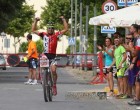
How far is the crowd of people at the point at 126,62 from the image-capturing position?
1541 cm

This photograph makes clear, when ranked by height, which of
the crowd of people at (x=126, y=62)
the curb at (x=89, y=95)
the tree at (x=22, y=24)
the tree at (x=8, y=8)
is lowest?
the curb at (x=89, y=95)

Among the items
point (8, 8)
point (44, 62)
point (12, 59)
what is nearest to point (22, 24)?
point (8, 8)

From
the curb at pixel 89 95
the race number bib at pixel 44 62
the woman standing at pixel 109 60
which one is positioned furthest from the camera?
the woman standing at pixel 109 60

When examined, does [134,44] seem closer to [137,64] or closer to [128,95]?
[137,64]

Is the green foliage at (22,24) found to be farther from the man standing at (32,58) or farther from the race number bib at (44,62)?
the race number bib at (44,62)

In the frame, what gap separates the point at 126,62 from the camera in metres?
17.9

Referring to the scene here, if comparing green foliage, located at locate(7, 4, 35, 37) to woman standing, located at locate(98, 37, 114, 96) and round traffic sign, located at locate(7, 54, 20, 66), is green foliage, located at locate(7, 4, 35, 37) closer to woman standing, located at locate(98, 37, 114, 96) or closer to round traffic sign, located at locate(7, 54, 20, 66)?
round traffic sign, located at locate(7, 54, 20, 66)

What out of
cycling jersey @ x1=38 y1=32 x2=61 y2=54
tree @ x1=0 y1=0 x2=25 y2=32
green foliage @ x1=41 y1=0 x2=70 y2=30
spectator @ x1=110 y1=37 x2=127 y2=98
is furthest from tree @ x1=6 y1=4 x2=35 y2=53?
cycling jersey @ x1=38 y1=32 x2=61 y2=54

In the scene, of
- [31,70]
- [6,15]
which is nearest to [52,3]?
[6,15]

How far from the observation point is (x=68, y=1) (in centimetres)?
8838

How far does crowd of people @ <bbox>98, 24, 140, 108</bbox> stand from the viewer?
15414 mm

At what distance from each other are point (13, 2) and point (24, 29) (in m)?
51.5

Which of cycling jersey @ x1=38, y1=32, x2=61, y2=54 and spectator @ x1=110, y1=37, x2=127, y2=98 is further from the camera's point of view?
spectator @ x1=110, y1=37, x2=127, y2=98

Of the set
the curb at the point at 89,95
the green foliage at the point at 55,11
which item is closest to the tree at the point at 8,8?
the curb at the point at 89,95
